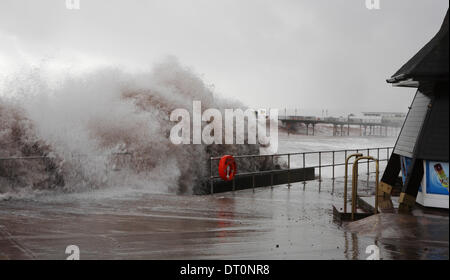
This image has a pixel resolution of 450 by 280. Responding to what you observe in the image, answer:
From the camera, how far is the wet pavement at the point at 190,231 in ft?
20.2

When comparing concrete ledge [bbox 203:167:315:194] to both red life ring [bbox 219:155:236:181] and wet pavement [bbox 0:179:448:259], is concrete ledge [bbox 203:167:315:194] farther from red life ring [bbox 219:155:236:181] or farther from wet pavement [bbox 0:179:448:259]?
wet pavement [bbox 0:179:448:259]

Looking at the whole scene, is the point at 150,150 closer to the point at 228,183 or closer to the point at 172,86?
the point at 228,183

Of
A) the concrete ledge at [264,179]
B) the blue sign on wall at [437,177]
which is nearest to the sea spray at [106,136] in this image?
the concrete ledge at [264,179]

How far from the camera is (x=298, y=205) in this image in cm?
1059

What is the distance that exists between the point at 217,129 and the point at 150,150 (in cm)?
642

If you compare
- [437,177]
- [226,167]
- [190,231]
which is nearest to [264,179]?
[226,167]

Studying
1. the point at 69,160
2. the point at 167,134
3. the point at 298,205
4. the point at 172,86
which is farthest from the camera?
the point at 172,86

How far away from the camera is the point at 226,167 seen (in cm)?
1217

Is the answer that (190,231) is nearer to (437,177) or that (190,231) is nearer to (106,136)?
(437,177)

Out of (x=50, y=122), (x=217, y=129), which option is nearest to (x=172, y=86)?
(x=217, y=129)

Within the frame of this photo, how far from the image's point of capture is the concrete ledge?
15.0 metres

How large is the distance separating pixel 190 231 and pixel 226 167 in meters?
4.74

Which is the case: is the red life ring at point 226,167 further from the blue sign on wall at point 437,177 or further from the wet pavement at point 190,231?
the blue sign on wall at point 437,177

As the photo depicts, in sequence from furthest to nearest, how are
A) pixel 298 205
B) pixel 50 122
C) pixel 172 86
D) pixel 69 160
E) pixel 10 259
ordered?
pixel 172 86, pixel 50 122, pixel 69 160, pixel 298 205, pixel 10 259
